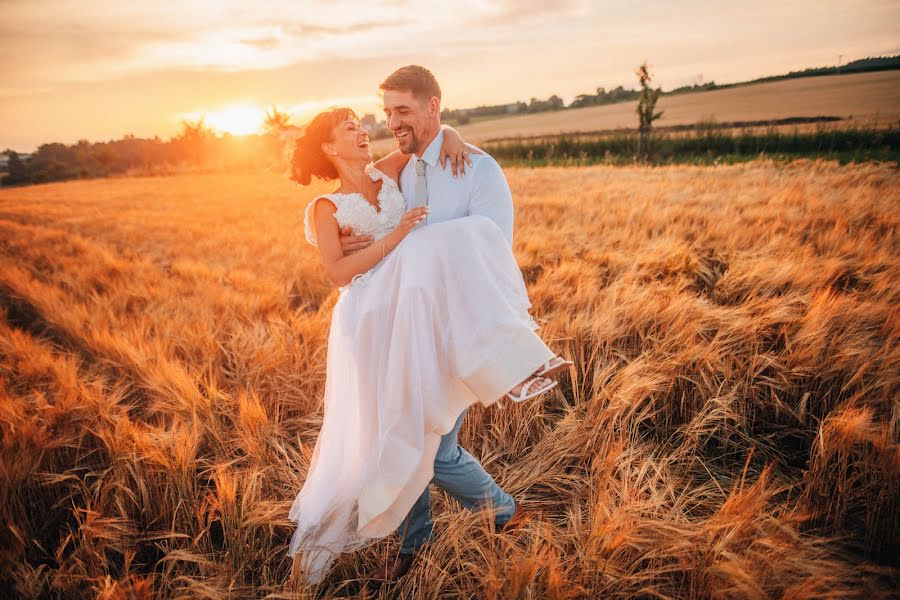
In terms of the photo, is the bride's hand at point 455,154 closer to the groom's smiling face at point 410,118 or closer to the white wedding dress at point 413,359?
the groom's smiling face at point 410,118

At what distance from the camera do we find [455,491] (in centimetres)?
172

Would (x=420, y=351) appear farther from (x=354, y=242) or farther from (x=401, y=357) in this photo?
(x=354, y=242)

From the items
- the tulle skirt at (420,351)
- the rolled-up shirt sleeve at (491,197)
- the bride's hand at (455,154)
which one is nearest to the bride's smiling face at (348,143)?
the bride's hand at (455,154)

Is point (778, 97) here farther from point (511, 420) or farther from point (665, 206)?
point (511, 420)

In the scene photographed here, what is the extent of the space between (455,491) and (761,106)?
47.6 metres

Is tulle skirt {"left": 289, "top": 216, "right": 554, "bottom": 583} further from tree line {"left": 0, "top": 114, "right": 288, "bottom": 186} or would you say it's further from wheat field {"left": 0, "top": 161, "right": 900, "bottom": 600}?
tree line {"left": 0, "top": 114, "right": 288, "bottom": 186}

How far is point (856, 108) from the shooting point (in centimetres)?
2945

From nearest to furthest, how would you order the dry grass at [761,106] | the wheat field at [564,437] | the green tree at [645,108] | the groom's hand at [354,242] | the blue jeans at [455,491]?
1. the wheat field at [564,437]
2. the blue jeans at [455,491]
3. the groom's hand at [354,242]
4. the green tree at [645,108]
5. the dry grass at [761,106]

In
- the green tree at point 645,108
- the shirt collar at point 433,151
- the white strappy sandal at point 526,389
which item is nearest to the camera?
the white strappy sandal at point 526,389

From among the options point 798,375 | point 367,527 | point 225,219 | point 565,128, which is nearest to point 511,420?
point 367,527

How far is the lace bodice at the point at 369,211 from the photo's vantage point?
71.9 inches

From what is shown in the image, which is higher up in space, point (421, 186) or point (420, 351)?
point (421, 186)

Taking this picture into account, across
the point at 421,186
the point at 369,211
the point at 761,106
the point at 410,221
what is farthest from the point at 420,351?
the point at 761,106

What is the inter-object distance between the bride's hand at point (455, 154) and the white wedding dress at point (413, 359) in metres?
0.47
